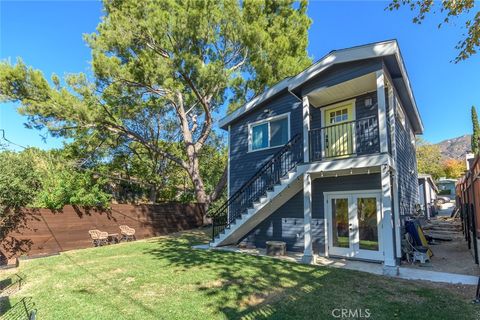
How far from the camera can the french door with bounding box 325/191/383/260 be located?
26.3 ft

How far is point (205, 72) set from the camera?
13758mm

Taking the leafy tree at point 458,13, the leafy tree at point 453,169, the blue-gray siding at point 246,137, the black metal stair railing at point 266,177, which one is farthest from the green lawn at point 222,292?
the leafy tree at point 453,169

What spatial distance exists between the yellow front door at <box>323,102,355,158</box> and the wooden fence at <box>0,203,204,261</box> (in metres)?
10.3

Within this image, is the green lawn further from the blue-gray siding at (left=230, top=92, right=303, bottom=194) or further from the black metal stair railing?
the blue-gray siding at (left=230, top=92, right=303, bottom=194)

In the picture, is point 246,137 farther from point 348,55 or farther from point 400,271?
point 400,271

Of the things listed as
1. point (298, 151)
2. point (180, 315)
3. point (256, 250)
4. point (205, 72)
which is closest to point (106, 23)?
point (205, 72)

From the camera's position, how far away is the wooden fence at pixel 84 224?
10.5 meters

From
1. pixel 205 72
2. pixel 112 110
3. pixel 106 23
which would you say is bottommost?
pixel 112 110

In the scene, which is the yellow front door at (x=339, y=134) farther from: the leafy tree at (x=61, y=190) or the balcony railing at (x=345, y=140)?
the leafy tree at (x=61, y=190)

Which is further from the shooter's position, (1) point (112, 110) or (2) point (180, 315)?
(1) point (112, 110)

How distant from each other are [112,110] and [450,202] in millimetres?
37499

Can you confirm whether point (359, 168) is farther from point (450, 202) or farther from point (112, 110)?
point (450, 202)

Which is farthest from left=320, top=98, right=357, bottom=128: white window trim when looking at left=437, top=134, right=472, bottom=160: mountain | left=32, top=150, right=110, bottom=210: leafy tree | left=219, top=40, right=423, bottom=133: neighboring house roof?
left=437, top=134, right=472, bottom=160: mountain

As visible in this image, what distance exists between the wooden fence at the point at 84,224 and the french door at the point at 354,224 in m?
9.95
